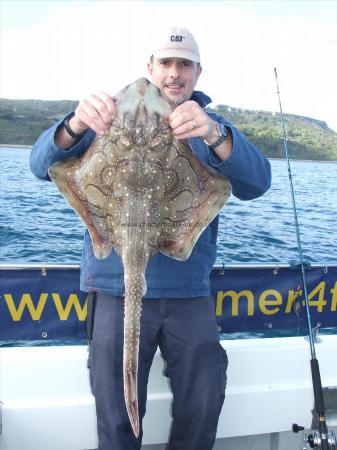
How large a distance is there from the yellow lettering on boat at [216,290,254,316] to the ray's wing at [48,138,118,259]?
1.83 meters

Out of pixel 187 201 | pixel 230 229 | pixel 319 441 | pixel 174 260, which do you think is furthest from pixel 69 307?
pixel 230 229

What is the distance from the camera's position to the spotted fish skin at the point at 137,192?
2.22m

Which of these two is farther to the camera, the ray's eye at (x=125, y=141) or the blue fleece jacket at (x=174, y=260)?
the blue fleece jacket at (x=174, y=260)

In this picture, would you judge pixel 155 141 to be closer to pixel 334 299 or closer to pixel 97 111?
pixel 97 111

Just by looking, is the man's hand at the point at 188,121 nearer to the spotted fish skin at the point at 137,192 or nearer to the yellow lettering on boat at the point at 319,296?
the spotted fish skin at the point at 137,192

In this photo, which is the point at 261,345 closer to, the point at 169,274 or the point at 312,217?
the point at 169,274

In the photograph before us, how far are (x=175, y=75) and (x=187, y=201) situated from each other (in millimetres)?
975

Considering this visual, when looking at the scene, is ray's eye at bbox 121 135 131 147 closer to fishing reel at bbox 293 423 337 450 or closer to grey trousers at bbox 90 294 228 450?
grey trousers at bbox 90 294 228 450

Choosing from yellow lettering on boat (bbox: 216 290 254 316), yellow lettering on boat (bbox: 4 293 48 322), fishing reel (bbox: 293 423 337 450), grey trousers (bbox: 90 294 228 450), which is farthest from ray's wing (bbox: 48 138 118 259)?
fishing reel (bbox: 293 423 337 450)

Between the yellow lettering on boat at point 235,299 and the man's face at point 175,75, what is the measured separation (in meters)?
1.88

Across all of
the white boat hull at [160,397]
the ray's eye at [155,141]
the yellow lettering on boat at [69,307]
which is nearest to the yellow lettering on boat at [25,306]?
the yellow lettering on boat at [69,307]

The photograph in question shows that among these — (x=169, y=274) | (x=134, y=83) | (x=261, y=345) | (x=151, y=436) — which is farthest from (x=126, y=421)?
(x=134, y=83)

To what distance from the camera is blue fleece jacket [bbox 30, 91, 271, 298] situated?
2.58m

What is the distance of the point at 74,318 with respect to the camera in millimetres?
3834
